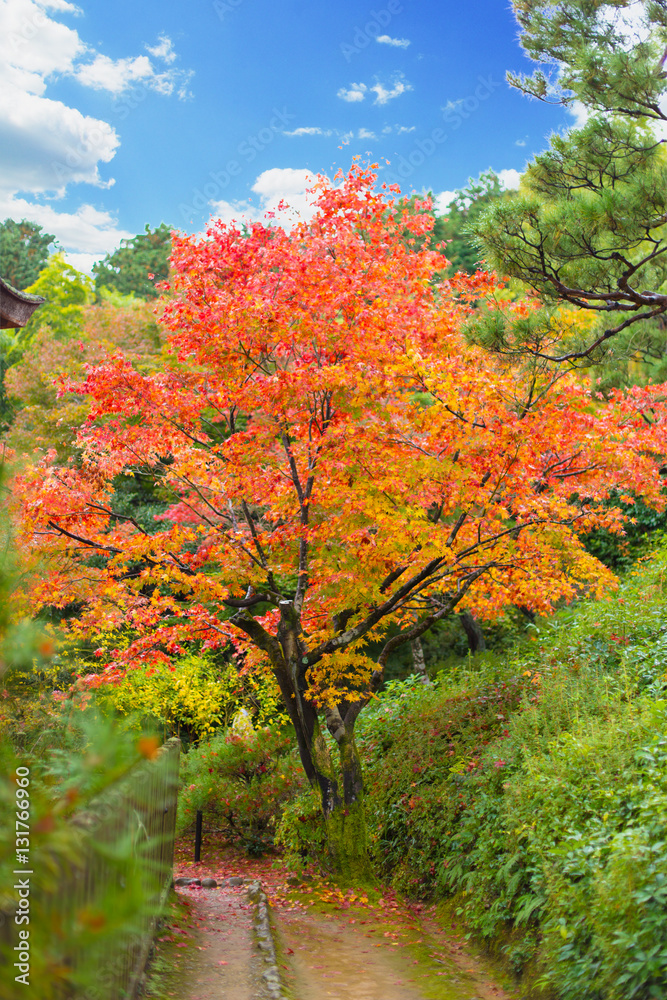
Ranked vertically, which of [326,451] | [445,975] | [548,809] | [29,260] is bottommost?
[445,975]

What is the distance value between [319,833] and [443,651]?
8.84 metres

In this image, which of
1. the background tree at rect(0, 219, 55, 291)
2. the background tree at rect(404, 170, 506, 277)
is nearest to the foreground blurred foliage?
the background tree at rect(404, 170, 506, 277)

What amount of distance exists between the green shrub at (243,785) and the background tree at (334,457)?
139 inches

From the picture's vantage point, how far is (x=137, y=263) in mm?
43062

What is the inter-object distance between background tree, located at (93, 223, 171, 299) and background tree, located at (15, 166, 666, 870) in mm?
34506

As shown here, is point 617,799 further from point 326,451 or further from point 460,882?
point 326,451

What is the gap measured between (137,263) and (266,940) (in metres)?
42.2

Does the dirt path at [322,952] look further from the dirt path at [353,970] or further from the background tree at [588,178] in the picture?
the background tree at [588,178]

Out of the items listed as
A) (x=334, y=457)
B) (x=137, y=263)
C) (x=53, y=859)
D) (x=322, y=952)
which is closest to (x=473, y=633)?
(x=334, y=457)

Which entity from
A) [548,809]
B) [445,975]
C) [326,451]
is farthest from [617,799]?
[326,451]

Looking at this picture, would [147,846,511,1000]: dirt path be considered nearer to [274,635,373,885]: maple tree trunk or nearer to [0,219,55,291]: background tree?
[274,635,373,885]: maple tree trunk

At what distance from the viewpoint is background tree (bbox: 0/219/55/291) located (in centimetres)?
4474

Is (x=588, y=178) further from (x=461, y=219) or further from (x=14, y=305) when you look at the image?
(x=461, y=219)

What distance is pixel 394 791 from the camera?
10180 millimetres
